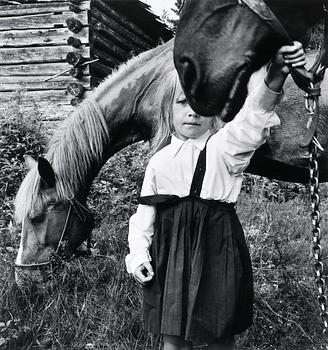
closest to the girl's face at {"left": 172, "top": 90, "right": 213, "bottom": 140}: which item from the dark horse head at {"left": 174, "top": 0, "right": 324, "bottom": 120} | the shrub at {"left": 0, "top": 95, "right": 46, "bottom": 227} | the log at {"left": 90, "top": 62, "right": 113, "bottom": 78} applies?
the dark horse head at {"left": 174, "top": 0, "right": 324, "bottom": 120}

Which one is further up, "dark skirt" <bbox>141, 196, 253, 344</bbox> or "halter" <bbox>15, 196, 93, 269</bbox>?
"dark skirt" <bbox>141, 196, 253, 344</bbox>

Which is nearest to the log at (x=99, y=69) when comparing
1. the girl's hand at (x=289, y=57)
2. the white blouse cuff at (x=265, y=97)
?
the white blouse cuff at (x=265, y=97)

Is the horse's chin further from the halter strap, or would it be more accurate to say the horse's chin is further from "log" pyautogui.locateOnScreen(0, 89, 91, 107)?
"log" pyautogui.locateOnScreen(0, 89, 91, 107)

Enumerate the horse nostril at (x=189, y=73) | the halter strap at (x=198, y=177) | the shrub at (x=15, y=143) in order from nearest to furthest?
the horse nostril at (x=189, y=73), the halter strap at (x=198, y=177), the shrub at (x=15, y=143)

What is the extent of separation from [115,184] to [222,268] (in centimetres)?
338

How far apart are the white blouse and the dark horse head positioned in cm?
12

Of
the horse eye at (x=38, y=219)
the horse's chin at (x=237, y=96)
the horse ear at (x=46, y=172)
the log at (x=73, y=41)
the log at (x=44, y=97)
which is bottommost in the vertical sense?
the log at (x=44, y=97)

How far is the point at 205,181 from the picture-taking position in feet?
6.66

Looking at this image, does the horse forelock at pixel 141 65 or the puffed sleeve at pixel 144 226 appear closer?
the puffed sleeve at pixel 144 226

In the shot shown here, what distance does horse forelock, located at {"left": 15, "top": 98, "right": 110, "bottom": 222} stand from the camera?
328 centimetres

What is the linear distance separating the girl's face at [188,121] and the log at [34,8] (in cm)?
595

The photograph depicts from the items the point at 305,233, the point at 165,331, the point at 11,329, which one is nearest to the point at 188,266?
the point at 165,331

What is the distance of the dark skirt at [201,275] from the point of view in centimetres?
198

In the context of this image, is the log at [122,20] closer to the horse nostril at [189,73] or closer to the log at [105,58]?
the log at [105,58]
